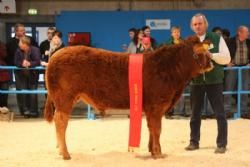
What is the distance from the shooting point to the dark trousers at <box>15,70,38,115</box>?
376 inches

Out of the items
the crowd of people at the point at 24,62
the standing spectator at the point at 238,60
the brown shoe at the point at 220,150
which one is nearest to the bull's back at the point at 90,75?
the brown shoe at the point at 220,150

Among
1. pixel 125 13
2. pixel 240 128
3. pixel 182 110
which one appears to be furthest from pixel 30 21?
pixel 240 128

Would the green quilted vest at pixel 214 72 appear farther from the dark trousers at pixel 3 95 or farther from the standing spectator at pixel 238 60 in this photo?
the dark trousers at pixel 3 95

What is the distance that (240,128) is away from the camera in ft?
26.6

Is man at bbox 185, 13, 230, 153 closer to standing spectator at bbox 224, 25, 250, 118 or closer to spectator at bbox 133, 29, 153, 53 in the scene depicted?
spectator at bbox 133, 29, 153, 53

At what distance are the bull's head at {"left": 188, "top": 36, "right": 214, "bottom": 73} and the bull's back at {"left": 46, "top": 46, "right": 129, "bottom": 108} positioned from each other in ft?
2.84

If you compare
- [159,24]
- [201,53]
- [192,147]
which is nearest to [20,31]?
[192,147]

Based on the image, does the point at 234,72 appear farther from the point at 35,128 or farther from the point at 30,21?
the point at 30,21

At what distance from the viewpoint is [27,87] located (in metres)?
9.62

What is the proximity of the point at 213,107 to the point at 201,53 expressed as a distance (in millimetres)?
866

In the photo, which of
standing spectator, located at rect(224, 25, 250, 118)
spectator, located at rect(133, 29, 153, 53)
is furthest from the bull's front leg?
standing spectator, located at rect(224, 25, 250, 118)

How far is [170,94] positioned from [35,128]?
3.40 metres

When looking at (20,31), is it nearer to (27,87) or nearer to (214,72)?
(27,87)

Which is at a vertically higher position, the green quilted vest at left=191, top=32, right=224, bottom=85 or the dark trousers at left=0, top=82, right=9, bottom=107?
the green quilted vest at left=191, top=32, right=224, bottom=85
